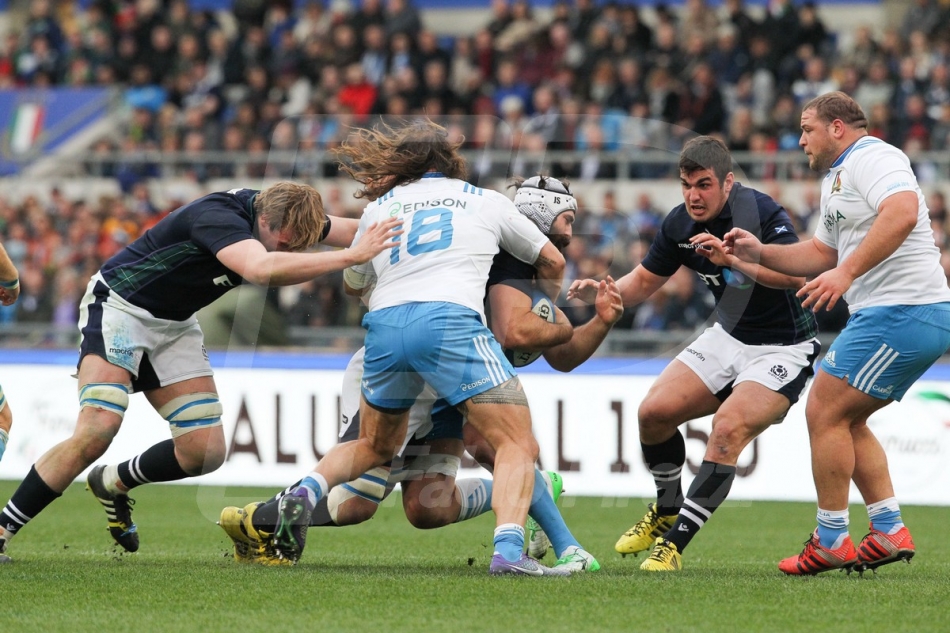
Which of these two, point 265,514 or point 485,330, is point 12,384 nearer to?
point 265,514

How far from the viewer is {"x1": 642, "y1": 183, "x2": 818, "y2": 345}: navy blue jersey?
705 cm

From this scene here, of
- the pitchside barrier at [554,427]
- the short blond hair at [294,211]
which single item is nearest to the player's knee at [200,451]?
the short blond hair at [294,211]

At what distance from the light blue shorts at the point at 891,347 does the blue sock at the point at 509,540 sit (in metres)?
1.80

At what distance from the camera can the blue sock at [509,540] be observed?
234 inches

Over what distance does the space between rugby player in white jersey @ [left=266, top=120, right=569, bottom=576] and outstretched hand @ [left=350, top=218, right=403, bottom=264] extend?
68 mm

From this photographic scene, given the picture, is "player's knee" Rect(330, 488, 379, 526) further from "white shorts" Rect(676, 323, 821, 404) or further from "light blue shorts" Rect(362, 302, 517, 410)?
"white shorts" Rect(676, 323, 821, 404)

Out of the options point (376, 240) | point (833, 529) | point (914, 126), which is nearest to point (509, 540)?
point (376, 240)

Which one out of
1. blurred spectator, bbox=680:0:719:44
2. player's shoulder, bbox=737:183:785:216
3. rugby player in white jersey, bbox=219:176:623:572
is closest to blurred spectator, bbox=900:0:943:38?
blurred spectator, bbox=680:0:719:44

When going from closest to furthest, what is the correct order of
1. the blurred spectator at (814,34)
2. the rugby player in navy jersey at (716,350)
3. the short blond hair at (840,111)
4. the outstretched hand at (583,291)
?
the short blond hair at (840,111) < the outstretched hand at (583,291) < the rugby player in navy jersey at (716,350) < the blurred spectator at (814,34)

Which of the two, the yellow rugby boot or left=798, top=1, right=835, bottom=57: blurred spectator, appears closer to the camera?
the yellow rugby boot

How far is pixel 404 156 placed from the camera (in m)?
6.34

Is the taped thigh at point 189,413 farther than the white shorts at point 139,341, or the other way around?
the taped thigh at point 189,413

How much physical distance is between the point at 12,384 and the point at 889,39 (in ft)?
37.1

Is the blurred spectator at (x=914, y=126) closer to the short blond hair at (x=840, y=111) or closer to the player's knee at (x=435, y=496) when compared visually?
the short blond hair at (x=840, y=111)
